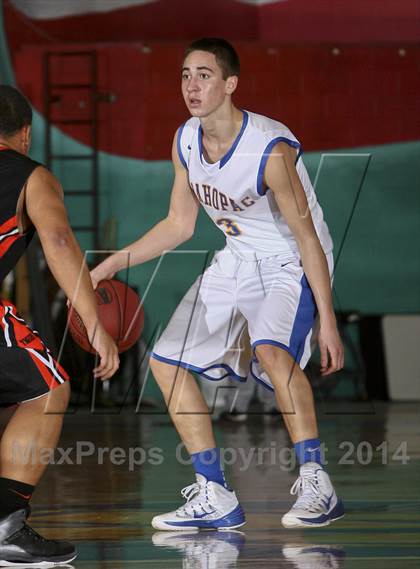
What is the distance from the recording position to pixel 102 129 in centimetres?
1055

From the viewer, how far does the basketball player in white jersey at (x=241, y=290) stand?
13.4 feet

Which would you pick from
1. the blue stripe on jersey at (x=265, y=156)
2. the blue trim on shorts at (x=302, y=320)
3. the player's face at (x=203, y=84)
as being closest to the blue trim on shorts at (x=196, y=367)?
the blue trim on shorts at (x=302, y=320)

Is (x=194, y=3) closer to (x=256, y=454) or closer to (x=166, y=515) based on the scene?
(x=256, y=454)

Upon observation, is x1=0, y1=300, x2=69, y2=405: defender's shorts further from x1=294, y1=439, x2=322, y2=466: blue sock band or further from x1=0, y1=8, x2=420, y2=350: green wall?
x1=0, y1=8, x2=420, y2=350: green wall

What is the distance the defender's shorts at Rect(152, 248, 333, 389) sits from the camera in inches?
164

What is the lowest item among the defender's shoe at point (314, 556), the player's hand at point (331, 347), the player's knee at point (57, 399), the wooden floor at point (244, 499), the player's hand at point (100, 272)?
the wooden floor at point (244, 499)

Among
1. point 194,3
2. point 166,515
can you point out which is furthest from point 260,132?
point 194,3

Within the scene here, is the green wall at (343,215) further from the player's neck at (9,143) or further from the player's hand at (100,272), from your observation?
the player's neck at (9,143)

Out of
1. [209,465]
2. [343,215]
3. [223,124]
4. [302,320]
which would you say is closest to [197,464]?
[209,465]

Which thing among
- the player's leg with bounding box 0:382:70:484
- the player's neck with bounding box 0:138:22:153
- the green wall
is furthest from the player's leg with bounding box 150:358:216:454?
the green wall

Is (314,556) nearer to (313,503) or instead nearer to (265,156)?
(313,503)

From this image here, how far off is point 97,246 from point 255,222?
618cm

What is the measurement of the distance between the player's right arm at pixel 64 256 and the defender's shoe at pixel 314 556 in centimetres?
77

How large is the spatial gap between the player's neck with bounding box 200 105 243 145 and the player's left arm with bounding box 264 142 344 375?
0.22 m
